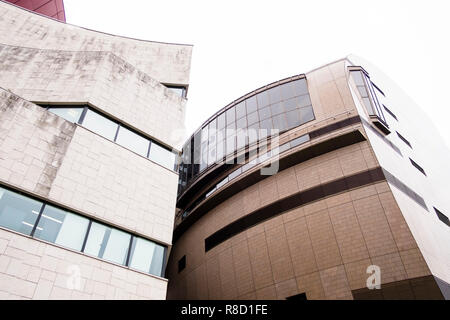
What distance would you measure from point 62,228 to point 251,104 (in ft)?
74.0

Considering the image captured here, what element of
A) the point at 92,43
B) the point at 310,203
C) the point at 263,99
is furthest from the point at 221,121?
the point at 92,43

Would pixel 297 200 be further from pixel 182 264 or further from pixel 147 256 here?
pixel 182 264

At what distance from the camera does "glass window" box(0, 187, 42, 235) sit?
9320mm

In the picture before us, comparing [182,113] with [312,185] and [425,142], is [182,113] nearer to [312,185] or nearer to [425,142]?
[312,185]

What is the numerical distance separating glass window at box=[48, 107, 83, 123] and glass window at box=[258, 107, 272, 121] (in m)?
17.6

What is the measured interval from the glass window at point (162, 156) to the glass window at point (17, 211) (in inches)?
215

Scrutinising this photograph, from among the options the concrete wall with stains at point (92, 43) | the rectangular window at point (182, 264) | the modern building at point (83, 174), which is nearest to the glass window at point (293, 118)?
the concrete wall with stains at point (92, 43)

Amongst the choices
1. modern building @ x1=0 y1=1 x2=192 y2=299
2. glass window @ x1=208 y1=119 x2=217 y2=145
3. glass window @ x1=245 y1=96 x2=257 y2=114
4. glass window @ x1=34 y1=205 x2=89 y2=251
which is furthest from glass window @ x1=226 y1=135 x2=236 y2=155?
glass window @ x1=34 y1=205 x2=89 y2=251

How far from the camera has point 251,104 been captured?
2956 cm

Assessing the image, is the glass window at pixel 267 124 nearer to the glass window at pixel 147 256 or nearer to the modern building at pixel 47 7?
the glass window at pixel 147 256

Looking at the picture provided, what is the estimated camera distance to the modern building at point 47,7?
27.6m

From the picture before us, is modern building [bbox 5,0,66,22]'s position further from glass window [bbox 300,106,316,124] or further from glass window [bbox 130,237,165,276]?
glass window [bbox 130,237,165,276]

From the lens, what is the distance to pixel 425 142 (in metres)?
40.3
